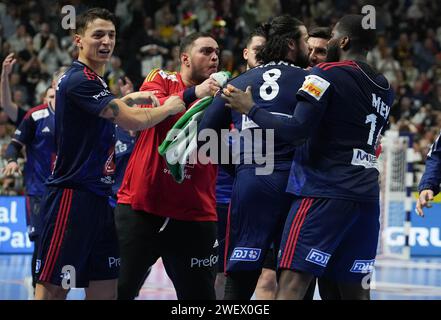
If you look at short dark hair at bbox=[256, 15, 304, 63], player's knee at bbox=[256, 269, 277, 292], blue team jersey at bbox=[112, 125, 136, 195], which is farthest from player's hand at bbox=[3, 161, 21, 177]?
short dark hair at bbox=[256, 15, 304, 63]

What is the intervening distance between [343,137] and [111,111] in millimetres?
1535

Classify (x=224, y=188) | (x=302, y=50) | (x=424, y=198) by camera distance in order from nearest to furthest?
(x=302, y=50), (x=424, y=198), (x=224, y=188)

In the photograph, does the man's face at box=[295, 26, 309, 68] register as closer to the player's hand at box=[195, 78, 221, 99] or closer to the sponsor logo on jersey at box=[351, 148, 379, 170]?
the player's hand at box=[195, 78, 221, 99]

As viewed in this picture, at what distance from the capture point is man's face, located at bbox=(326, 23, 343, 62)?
607 cm

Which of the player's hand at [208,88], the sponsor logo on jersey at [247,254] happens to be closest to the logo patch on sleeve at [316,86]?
the player's hand at [208,88]

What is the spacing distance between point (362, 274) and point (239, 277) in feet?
2.80

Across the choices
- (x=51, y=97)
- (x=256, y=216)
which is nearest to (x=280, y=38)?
Result: (x=256, y=216)

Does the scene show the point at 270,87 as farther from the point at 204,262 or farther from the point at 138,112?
the point at 204,262

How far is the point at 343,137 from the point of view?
5.85m

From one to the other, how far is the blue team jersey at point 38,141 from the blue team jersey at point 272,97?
157 inches

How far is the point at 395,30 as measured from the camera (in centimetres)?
2453

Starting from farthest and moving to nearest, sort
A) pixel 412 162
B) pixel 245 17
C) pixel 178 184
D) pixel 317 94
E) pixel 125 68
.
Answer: pixel 245 17
pixel 125 68
pixel 412 162
pixel 178 184
pixel 317 94

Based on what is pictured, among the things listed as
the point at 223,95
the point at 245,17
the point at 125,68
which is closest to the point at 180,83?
the point at 223,95

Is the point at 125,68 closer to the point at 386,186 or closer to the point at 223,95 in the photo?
the point at 386,186
